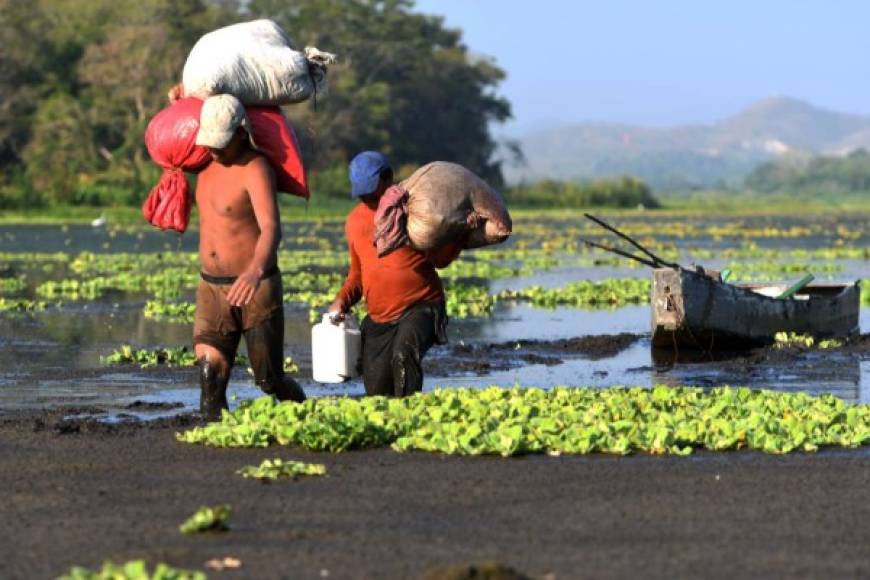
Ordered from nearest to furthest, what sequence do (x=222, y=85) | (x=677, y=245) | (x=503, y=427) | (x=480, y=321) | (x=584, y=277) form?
(x=503, y=427)
(x=222, y=85)
(x=480, y=321)
(x=584, y=277)
(x=677, y=245)

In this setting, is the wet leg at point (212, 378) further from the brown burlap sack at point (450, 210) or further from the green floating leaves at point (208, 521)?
the green floating leaves at point (208, 521)

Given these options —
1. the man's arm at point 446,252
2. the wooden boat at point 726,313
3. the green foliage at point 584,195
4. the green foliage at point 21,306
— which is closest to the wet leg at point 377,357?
the man's arm at point 446,252

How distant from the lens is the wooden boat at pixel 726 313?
18.9 m

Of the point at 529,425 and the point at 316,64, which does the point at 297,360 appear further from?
the point at 529,425

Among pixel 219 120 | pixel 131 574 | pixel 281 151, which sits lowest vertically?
pixel 131 574

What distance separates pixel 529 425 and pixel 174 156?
267 cm

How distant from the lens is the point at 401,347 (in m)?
11.8

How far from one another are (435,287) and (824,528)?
4288 mm

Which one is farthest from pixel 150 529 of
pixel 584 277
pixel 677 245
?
pixel 677 245

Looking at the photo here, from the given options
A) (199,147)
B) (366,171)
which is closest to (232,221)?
(199,147)

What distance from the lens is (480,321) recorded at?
75.3 ft

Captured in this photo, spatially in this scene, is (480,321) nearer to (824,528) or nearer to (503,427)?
(503,427)

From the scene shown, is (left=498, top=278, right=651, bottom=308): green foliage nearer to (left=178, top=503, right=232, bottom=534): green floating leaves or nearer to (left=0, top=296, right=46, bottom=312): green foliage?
(left=0, top=296, right=46, bottom=312): green foliage

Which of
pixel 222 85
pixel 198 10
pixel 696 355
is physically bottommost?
pixel 696 355
